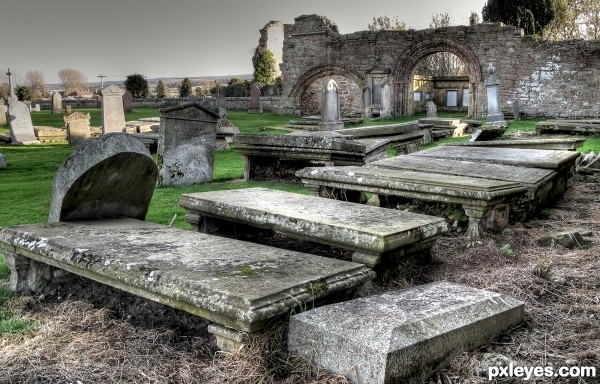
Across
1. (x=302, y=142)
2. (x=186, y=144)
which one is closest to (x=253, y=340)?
(x=302, y=142)

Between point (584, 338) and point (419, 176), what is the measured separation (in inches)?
108

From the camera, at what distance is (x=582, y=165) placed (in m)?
9.21

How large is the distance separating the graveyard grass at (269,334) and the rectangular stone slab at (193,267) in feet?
0.66

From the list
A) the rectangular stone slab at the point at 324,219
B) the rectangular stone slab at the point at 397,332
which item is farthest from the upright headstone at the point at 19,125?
the rectangular stone slab at the point at 397,332

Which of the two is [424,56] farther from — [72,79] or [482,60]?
[72,79]

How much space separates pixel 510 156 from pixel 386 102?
19106 mm

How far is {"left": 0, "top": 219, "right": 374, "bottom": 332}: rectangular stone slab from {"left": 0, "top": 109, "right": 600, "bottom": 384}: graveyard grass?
0.20m

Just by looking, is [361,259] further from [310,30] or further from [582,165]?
[310,30]

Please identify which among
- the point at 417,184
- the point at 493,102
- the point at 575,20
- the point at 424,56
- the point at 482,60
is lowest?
the point at 417,184

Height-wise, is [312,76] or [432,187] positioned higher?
[312,76]

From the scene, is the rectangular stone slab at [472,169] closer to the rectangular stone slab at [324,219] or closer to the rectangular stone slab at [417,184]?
the rectangular stone slab at [417,184]

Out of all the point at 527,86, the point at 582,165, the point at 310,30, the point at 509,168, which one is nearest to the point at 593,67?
the point at 527,86

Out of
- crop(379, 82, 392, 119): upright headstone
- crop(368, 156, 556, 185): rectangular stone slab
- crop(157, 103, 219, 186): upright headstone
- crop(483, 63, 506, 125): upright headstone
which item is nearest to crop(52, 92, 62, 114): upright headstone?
crop(379, 82, 392, 119): upright headstone

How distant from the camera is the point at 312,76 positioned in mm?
29266
